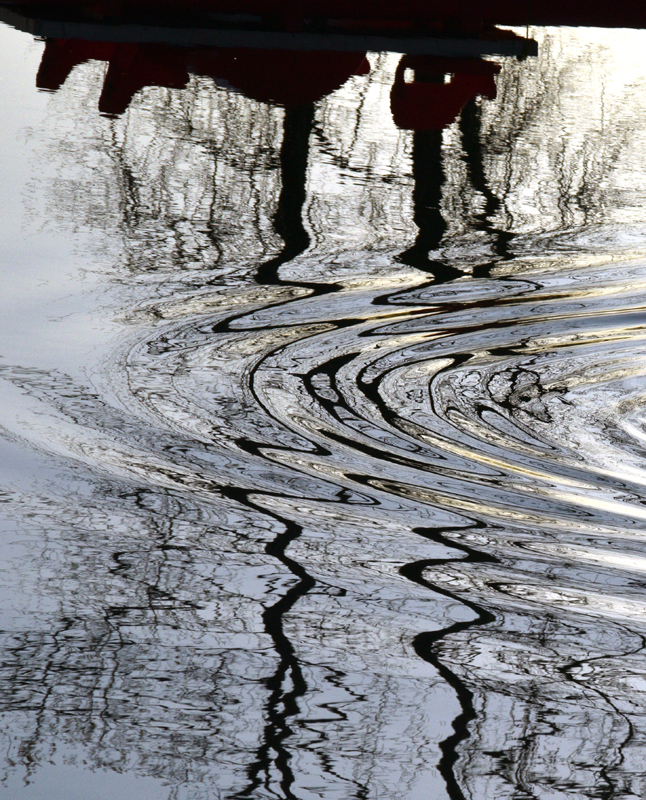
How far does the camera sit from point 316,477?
2.50 metres

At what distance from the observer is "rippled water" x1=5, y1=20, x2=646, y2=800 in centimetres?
167

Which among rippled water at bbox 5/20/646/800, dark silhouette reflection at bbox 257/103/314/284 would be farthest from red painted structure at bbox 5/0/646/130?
rippled water at bbox 5/20/646/800

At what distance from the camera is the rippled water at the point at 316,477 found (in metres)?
1.67

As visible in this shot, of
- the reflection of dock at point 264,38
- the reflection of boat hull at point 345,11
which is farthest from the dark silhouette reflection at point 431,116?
the reflection of boat hull at point 345,11

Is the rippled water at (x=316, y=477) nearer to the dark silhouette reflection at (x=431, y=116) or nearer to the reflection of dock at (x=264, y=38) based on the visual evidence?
the dark silhouette reflection at (x=431, y=116)

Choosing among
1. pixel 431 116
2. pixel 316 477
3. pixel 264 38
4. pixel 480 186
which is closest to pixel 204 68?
pixel 264 38

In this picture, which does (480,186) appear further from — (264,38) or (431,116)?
(264,38)

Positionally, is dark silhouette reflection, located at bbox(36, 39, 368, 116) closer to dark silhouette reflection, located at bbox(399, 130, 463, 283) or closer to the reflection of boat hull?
the reflection of boat hull

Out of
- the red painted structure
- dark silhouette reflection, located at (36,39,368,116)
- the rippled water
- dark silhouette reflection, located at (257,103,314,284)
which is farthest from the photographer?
the red painted structure

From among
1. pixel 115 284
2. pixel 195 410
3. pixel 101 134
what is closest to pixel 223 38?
pixel 101 134

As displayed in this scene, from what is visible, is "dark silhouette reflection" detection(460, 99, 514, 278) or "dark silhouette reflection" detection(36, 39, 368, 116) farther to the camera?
"dark silhouette reflection" detection(36, 39, 368, 116)

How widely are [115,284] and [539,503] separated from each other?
1.88 metres

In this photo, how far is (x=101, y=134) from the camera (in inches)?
211

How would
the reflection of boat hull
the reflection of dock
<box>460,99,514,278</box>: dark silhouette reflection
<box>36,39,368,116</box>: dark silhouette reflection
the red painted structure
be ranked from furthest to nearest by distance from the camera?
1. the reflection of boat hull
2. the reflection of dock
3. the red painted structure
4. <box>36,39,368,116</box>: dark silhouette reflection
5. <box>460,99,514,278</box>: dark silhouette reflection
